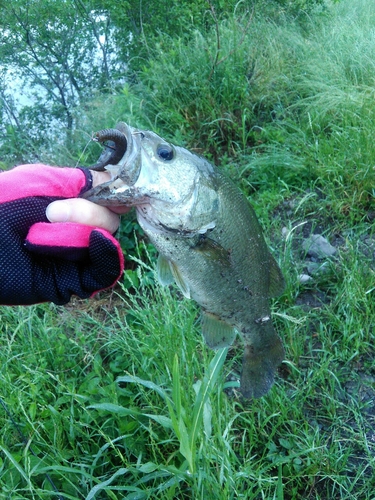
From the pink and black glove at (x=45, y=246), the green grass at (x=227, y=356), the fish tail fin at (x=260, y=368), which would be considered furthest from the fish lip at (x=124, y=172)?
the fish tail fin at (x=260, y=368)

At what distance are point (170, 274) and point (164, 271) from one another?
3cm

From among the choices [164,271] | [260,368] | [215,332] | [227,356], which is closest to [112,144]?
[164,271]

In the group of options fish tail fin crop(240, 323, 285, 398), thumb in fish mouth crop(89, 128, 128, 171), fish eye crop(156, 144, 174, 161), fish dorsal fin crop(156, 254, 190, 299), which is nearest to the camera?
thumb in fish mouth crop(89, 128, 128, 171)

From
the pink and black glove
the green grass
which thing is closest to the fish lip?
the pink and black glove

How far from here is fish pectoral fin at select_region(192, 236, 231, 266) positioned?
4.76 feet

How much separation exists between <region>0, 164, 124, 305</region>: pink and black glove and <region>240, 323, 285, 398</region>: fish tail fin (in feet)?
2.08

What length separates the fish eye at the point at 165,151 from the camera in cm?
137

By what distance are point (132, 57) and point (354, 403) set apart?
188 inches

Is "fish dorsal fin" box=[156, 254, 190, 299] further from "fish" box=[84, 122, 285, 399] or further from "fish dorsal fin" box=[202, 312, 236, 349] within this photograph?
"fish dorsal fin" box=[202, 312, 236, 349]

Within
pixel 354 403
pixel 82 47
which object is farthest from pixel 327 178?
pixel 82 47

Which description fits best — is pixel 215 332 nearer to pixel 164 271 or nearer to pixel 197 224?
pixel 164 271

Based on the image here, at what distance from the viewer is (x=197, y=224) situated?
143cm

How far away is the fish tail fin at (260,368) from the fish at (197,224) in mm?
148

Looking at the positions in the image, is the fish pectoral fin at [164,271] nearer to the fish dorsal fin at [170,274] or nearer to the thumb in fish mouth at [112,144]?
the fish dorsal fin at [170,274]
